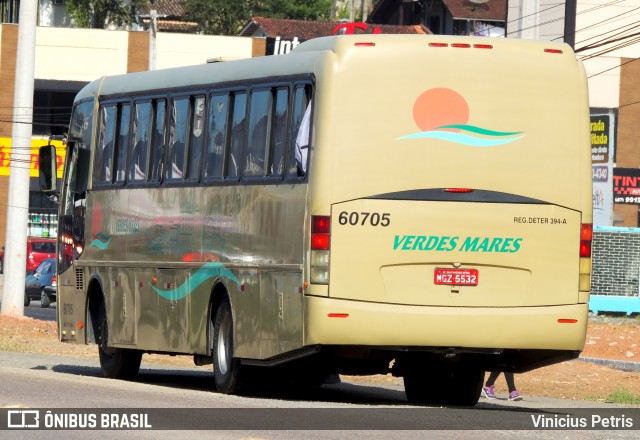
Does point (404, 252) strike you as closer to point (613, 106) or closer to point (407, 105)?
point (407, 105)

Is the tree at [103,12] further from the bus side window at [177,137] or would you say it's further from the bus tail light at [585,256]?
the bus tail light at [585,256]

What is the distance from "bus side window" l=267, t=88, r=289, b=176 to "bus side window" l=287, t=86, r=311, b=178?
0.20m

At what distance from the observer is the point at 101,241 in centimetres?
2023

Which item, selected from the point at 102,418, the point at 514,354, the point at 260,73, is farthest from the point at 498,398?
the point at 102,418

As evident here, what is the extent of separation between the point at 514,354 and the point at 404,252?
1743 mm

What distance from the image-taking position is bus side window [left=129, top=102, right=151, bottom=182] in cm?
1898

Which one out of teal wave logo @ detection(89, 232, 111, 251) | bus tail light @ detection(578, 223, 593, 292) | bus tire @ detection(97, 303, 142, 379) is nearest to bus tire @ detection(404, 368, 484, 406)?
bus tail light @ detection(578, 223, 593, 292)

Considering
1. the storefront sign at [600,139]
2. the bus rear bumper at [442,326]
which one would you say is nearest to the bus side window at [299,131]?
the bus rear bumper at [442,326]

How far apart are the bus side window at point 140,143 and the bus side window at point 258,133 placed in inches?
102

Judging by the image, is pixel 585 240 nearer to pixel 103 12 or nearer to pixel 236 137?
pixel 236 137

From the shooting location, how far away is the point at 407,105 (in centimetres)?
1514

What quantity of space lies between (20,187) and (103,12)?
47.9 metres

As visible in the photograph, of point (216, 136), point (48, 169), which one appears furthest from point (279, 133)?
point (48, 169)

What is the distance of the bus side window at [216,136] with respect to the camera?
17188 millimetres
